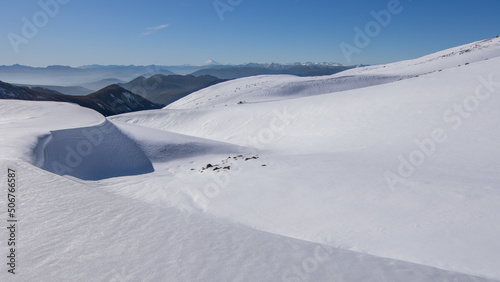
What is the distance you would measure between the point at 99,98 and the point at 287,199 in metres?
128

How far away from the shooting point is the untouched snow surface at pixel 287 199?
373cm

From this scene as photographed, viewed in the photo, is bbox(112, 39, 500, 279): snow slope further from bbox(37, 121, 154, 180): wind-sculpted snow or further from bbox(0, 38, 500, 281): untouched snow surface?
bbox(37, 121, 154, 180): wind-sculpted snow

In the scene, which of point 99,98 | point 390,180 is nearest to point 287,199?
point 390,180

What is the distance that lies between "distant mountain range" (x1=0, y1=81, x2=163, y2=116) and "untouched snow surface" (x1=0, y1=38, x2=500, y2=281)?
3557 inches

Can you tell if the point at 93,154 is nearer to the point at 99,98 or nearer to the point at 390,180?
the point at 390,180

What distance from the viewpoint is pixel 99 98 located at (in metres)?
114

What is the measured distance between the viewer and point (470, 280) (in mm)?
3576

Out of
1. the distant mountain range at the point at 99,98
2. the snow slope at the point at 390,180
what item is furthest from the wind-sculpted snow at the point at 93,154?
the distant mountain range at the point at 99,98

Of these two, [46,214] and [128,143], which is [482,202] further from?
[128,143]

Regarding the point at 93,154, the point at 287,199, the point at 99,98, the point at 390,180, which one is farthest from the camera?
the point at 99,98

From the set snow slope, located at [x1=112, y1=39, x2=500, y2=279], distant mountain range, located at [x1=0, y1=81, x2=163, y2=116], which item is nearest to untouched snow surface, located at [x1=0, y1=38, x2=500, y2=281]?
snow slope, located at [x1=112, y1=39, x2=500, y2=279]

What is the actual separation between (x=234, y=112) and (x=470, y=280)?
78.9 ft

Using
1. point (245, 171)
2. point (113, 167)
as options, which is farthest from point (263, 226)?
point (113, 167)

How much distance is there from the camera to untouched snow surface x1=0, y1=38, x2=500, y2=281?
3.73m
